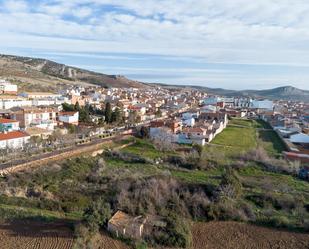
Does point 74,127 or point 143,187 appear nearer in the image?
point 143,187

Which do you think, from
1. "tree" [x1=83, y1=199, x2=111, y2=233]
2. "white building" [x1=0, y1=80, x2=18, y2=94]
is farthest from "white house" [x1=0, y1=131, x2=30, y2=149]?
"white building" [x1=0, y1=80, x2=18, y2=94]

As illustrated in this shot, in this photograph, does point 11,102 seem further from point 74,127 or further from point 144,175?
point 144,175

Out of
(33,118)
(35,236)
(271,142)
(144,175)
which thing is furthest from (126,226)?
(271,142)

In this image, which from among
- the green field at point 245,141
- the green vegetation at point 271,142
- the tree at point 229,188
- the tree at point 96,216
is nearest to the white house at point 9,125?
the green field at point 245,141

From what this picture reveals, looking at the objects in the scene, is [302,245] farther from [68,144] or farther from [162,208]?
[68,144]

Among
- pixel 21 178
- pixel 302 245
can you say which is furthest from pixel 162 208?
pixel 21 178

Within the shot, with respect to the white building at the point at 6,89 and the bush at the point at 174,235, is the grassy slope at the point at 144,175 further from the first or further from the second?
the white building at the point at 6,89
